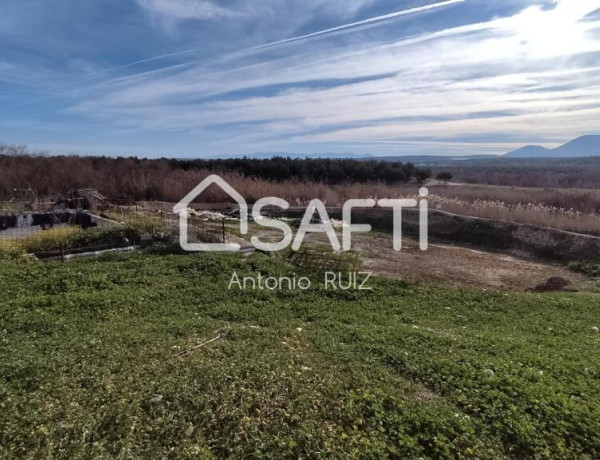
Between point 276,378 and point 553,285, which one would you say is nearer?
point 276,378

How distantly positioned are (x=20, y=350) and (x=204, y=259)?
4109 mm

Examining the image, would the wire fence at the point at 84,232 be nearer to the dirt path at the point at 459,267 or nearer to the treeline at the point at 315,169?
the dirt path at the point at 459,267

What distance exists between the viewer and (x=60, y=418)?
2.87m

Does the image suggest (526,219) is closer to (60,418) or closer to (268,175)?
(60,418)

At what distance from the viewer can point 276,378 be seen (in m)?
3.46

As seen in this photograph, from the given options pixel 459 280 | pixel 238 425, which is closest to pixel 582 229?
pixel 459 280

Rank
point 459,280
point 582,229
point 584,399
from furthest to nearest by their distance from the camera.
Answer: point 582,229, point 459,280, point 584,399
